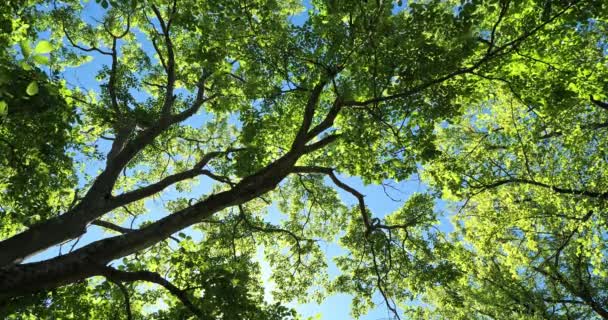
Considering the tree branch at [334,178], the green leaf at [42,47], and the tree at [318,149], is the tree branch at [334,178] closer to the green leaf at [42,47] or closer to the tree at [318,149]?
the tree at [318,149]

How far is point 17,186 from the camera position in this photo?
304 inches

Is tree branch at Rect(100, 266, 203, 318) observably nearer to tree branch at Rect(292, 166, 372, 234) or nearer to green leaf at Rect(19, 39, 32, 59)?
tree branch at Rect(292, 166, 372, 234)

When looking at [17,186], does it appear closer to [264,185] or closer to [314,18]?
[264,185]

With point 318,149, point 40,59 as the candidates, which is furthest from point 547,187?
point 40,59

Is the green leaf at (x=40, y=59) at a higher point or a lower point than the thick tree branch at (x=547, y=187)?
lower

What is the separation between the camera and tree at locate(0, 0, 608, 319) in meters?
6.82

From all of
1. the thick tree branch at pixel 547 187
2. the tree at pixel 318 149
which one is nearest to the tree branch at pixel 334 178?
the tree at pixel 318 149

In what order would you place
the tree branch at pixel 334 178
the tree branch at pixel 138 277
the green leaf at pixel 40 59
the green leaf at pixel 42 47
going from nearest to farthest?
the green leaf at pixel 42 47 < the green leaf at pixel 40 59 < the tree branch at pixel 138 277 < the tree branch at pixel 334 178

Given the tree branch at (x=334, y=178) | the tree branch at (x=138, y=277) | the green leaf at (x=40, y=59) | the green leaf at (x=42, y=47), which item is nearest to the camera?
the green leaf at (x=42, y=47)

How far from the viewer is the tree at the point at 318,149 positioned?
22.4 feet

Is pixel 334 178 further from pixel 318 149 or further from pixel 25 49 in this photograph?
pixel 25 49

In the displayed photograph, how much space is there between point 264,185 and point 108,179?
157 inches

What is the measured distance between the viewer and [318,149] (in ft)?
39.0

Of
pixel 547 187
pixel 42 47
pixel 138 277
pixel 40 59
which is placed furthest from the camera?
pixel 547 187
